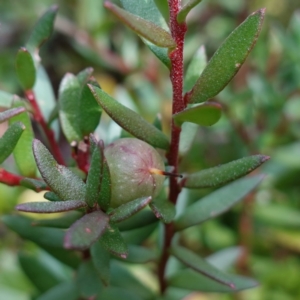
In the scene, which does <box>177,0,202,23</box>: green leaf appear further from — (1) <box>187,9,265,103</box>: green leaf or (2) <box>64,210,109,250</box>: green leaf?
(2) <box>64,210,109,250</box>: green leaf

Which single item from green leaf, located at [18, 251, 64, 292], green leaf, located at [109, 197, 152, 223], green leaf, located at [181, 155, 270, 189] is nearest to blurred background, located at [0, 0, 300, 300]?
green leaf, located at [18, 251, 64, 292]

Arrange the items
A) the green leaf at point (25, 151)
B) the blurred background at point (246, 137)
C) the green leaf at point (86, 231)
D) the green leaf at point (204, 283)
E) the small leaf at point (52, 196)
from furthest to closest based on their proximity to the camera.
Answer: the blurred background at point (246, 137)
the green leaf at point (204, 283)
the green leaf at point (25, 151)
the small leaf at point (52, 196)
the green leaf at point (86, 231)

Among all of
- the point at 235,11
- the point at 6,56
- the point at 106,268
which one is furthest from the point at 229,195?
the point at 6,56

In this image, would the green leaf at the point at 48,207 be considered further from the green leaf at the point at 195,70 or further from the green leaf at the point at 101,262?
the green leaf at the point at 195,70

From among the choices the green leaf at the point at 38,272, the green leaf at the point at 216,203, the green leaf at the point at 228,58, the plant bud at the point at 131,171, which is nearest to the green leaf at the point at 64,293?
the green leaf at the point at 38,272

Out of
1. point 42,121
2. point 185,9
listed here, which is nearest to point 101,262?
point 42,121
